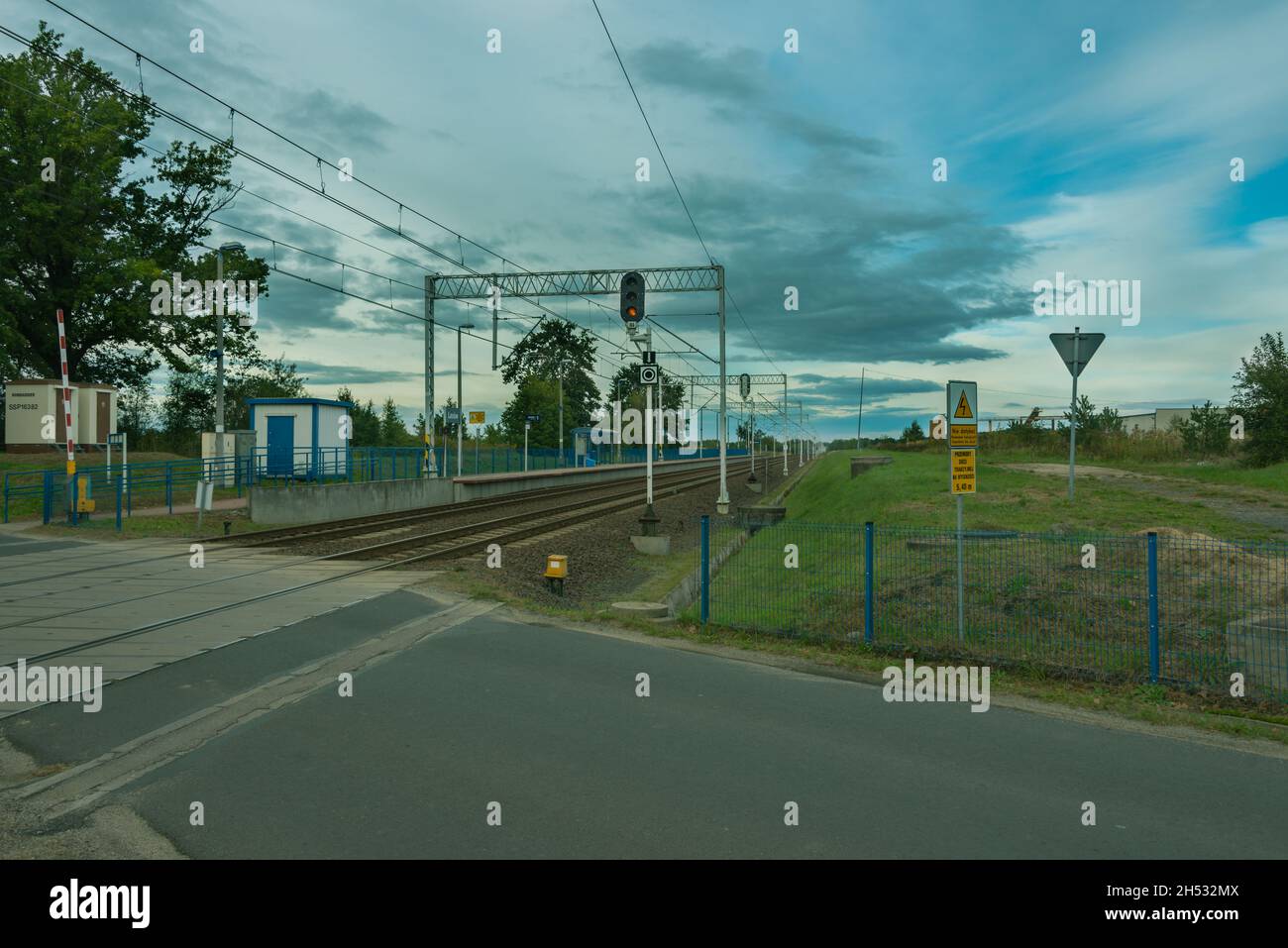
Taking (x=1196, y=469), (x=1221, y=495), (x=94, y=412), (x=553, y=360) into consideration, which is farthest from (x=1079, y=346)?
(x=553, y=360)

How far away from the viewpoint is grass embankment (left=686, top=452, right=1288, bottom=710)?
925 cm

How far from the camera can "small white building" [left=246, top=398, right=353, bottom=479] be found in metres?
35.2

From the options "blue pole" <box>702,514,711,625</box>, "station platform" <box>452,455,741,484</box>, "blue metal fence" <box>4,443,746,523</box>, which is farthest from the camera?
"station platform" <box>452,455,741,484</box>

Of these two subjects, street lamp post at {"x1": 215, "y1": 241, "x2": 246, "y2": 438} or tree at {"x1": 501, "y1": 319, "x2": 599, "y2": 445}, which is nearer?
street lamp post at {"x1": 215, "y1": 241, "x2": 246, "y2": 438}

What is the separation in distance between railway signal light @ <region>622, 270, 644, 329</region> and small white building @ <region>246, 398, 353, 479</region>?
58.8ft

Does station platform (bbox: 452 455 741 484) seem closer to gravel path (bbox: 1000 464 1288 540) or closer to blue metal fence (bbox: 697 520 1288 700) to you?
gravel path (bbox: 1000 464 1288 540)

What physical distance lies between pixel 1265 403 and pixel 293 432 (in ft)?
122

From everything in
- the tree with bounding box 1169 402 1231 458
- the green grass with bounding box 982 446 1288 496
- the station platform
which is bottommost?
the station platform

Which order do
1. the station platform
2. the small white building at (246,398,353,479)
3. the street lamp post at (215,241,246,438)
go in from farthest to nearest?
the station platform < the small white building at (246,398,353,479) < the street lamp post at (215,241,246,438)

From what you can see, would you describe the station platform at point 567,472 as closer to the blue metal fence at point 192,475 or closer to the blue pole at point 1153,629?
the blue metal fence at point 192,475

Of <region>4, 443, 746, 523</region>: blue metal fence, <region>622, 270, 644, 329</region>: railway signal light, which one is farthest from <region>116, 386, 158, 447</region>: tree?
<region>622, 270, 644, 329</region>: railway signal light

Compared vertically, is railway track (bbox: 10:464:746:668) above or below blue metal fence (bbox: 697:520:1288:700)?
below

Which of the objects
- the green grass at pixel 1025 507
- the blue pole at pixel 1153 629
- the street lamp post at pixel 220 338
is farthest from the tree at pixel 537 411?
the blue pole at pixel 1153 629

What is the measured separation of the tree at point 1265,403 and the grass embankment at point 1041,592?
21.7 metres
